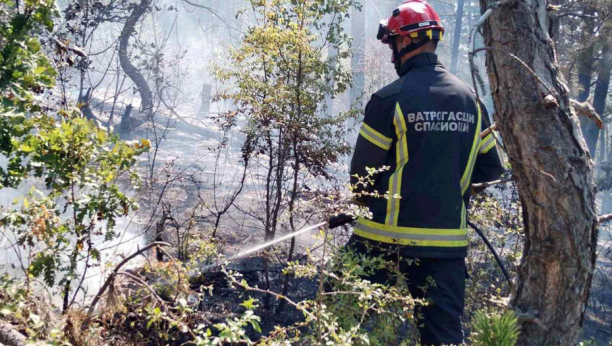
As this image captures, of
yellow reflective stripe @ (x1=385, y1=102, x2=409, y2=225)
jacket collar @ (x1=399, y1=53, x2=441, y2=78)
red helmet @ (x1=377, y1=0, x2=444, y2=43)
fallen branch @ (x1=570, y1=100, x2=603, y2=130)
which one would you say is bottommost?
yellow reflective stripe @ (x1=385, y1=102, x2=409, y2=225)

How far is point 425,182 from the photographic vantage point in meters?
3.03

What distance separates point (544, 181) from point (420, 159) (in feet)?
3.08

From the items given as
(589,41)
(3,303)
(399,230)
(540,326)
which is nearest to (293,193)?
(399,230)

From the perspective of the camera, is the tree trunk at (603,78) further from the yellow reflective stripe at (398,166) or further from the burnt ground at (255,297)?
the yellow reflective stripe at (398,166)

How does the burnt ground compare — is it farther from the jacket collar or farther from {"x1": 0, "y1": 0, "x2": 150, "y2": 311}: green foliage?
the jacket collar

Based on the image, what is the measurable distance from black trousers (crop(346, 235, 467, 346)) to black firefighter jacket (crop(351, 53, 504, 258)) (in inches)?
3.0

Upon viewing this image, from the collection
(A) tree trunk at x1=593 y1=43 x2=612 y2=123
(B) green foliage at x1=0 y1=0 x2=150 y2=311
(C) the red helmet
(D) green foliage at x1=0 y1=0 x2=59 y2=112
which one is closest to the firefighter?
(C) the red helmet

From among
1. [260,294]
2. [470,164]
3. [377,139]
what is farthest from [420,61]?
[260,294]

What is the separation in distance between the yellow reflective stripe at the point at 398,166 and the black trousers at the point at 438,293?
21cm

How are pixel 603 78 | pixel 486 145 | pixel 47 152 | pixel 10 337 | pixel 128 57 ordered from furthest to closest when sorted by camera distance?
1. pixel 128 57
2. pixel 603 78
3. pixel 486 145
4. pixel 10 337
5. pixel 47 152

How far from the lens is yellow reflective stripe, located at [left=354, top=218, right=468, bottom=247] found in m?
3.01

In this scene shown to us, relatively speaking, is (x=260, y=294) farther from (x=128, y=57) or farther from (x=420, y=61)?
(x=128, y=57)

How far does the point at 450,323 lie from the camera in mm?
2959

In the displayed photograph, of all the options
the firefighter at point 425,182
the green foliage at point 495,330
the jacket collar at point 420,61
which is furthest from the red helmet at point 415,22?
the green foliage at point 495,330
